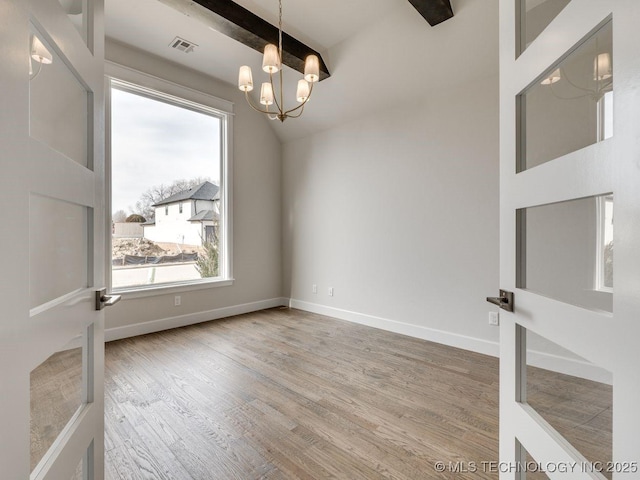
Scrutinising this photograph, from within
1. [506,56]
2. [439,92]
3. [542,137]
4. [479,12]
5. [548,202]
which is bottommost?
[548,202]

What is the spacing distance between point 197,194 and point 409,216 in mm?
2841

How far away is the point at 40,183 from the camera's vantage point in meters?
0.67

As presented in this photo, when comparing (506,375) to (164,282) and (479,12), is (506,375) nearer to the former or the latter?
(479,12)

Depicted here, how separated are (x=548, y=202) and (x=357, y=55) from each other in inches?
127

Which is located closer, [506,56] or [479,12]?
[506,56]

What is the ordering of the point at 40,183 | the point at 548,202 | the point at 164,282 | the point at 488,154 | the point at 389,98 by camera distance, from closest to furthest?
the point at 40,183
the point at 548,202
the point at 488,154
the point at 389,98
the point at 164,282

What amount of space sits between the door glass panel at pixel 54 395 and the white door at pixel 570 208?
119 centimetres

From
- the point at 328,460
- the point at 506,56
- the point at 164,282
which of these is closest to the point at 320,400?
the point at 328,460

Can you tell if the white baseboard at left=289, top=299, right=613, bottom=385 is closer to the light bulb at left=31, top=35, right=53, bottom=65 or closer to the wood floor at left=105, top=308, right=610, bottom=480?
the wood floor at left=105, top=308, right=610, bottom=480

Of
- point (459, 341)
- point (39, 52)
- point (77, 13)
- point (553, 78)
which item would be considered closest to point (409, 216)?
point (459, 341)

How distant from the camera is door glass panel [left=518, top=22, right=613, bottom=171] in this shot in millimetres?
651

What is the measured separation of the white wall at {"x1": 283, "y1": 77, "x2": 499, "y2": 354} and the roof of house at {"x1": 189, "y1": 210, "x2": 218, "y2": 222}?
4.24 feet

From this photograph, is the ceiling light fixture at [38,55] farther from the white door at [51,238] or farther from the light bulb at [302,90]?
the light bulb at [302,90]

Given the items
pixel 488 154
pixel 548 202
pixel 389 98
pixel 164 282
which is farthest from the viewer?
pixel 164 282
